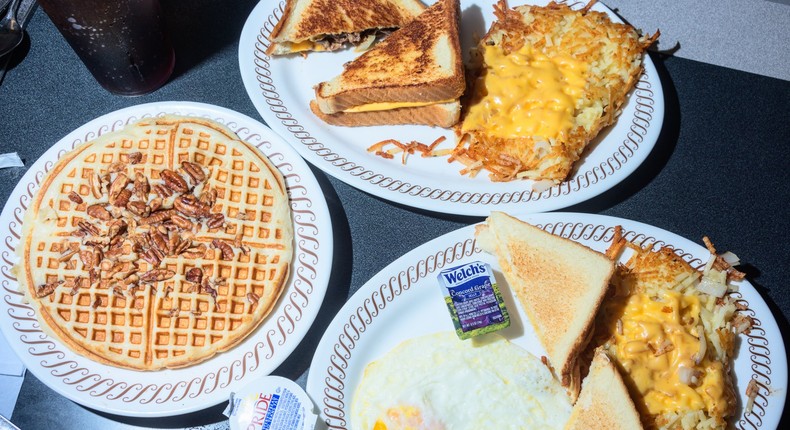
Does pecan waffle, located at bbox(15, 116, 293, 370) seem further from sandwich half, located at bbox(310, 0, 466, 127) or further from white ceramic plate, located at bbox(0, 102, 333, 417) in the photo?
sandwich half, located at bbox(310, 0, 466, 127)

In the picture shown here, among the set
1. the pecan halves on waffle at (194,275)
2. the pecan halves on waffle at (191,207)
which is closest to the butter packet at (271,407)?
the pecan halves on waffle at (194,275)

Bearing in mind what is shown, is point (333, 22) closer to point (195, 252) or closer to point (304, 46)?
point (304, 46)

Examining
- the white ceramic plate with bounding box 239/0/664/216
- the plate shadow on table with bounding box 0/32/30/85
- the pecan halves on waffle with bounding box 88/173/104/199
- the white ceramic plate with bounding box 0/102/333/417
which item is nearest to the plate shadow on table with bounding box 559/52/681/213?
the white ceramic plate with bounding box 239/0/664/216

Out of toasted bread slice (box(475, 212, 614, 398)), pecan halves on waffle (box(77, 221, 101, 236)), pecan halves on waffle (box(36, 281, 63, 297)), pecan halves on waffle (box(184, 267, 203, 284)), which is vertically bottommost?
pecan halves on waffle (box(36, 281, 63, 297))

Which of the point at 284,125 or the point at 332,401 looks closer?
the point at 332,401

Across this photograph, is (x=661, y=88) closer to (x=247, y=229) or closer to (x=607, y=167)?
(x=607, y=167)

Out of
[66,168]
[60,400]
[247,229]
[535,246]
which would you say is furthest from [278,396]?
[66,168]
